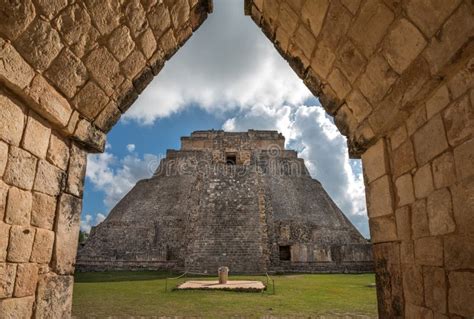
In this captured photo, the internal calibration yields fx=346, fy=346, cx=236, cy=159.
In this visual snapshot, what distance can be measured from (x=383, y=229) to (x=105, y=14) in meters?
3.16

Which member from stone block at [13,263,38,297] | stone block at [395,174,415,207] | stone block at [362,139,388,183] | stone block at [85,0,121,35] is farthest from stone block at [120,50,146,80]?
stone block at [395,174,415,207]

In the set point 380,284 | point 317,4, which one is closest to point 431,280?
point 380,284

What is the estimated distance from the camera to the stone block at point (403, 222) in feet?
9.39

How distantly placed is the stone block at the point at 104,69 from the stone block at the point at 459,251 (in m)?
3.14

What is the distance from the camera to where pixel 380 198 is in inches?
131

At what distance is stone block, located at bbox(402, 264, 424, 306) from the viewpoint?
2670 millimetres

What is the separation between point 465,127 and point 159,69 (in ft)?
9.80

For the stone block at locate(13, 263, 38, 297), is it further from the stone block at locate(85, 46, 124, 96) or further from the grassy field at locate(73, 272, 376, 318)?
the grassy field at locate(73, 272, 376, 318)

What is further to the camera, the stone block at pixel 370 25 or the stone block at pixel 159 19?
the stone block at pixel 159 19

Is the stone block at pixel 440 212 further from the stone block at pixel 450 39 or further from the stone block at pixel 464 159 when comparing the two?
the stone block at pixel 450 39

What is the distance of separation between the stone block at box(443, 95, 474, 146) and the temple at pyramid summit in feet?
47.0

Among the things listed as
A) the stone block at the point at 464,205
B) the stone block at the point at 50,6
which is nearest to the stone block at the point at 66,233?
the stone block at the point at 50,6

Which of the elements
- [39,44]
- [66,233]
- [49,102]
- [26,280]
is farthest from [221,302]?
[39,44]

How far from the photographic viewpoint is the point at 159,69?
3887mm
